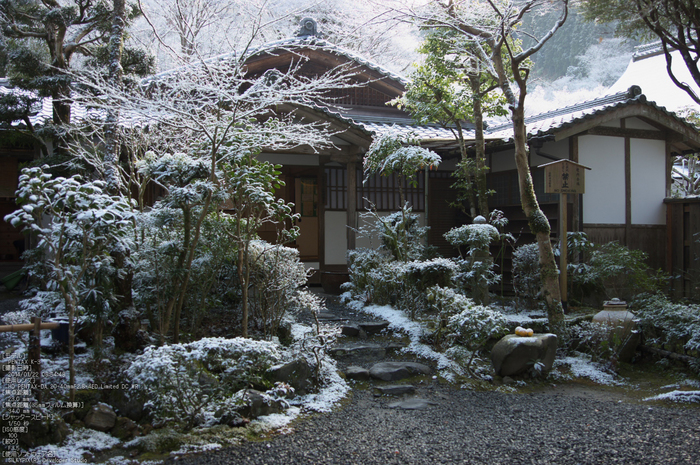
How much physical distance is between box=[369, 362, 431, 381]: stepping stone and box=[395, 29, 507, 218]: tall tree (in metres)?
3.76

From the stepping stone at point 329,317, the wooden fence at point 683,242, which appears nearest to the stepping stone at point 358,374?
the stepping stone at point 329,317

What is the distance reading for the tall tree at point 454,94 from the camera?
29.2 feet

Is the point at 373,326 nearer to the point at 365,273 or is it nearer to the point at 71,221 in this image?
the point at 365,273

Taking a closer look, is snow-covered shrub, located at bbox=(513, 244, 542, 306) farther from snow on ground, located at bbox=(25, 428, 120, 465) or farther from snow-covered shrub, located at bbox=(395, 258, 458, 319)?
snow on ground, located at bbox=(25, 428, 120, 465)

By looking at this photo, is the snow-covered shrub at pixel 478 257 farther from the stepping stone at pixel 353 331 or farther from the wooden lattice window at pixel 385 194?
the wooden lattice window at pixel 385 194

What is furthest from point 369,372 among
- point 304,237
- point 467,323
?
point 304,237

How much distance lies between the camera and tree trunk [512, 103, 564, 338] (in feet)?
21.9

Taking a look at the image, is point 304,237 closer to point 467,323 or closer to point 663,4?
point 467,323

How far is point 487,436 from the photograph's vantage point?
13.7 ft

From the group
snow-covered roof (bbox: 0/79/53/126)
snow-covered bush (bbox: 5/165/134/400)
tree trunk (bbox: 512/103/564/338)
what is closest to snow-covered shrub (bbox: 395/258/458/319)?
tree trunk (bbox: 512/103/564/338)

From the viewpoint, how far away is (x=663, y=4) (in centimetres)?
577

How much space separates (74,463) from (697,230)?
1091cm

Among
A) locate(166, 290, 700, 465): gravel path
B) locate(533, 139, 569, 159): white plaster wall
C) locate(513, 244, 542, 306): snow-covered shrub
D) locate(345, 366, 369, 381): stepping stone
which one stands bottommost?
locate(166, 290, 700, 465): gravel path

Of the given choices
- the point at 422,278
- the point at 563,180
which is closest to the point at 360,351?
the point at 422,278
